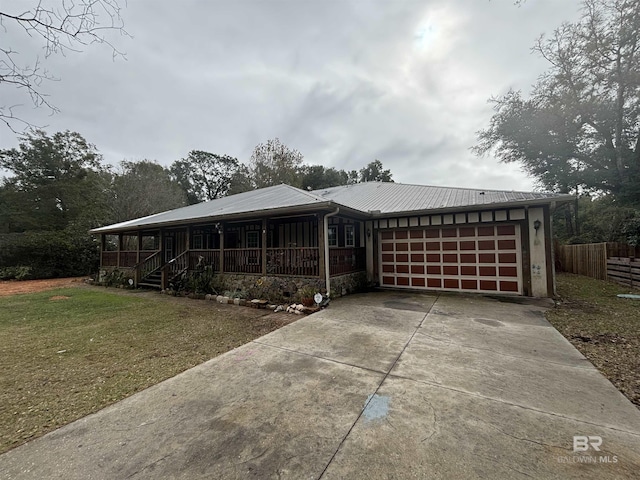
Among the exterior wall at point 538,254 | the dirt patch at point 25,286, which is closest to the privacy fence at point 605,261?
the exterior wall at point 538,254

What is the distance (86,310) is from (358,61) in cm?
1138

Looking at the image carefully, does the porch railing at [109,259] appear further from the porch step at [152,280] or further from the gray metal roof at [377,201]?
the porch step at [152,280]

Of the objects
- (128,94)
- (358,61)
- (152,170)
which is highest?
(152,170)

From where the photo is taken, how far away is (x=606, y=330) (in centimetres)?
465

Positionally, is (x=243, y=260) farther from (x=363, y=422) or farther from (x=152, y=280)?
(x=363, y=422)

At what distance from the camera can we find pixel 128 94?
6.08m

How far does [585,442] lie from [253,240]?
1114 centimetres

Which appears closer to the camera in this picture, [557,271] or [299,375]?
[299,375]

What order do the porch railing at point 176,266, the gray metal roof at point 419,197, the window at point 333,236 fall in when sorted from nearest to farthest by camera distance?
the gray metal roof at point 419,197 → the window at point 333,236 → the porch railing at point 176,266

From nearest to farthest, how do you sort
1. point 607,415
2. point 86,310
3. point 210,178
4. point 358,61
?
1. point 607,415
2. point 86,310
3. point 358,61
4. point 210,178

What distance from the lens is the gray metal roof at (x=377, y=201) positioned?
734 centimetres

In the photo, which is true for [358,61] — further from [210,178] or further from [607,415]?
[210,178]

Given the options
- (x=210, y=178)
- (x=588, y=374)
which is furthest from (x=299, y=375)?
(x=210, y=178)

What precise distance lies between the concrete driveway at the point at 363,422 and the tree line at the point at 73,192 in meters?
14.9
